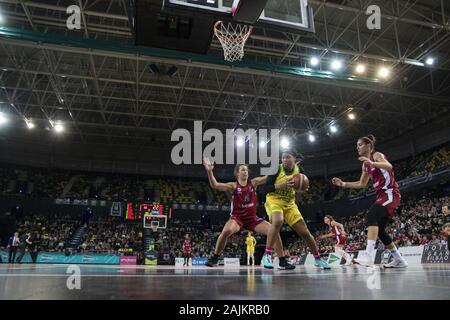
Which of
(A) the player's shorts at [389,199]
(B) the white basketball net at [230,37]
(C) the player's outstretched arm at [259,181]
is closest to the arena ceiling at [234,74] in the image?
(B) the white basketball net at [230,37]

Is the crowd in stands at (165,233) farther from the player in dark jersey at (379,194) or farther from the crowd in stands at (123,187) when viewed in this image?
the player in dark jersey at (379,194)

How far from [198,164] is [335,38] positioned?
869 inches

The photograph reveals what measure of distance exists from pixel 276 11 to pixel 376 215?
18.6 ft

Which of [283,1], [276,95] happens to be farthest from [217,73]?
[283,1]

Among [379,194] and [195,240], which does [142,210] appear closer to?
[195,240]

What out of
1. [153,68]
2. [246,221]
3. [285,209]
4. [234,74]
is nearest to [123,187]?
[234,74]

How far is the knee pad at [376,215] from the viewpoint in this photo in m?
7.26

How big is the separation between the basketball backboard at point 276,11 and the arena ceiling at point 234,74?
4995 millimetres

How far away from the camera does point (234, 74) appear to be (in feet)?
76.8

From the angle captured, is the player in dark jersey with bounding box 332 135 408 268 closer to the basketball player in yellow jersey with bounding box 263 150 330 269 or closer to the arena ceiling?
the basketball player in yellow jersey with bounding box 263 150 330 269

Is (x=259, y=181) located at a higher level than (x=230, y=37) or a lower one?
lower

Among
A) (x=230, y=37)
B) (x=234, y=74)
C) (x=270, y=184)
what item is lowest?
(x=270, y=184)

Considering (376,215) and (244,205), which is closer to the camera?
(376,215)

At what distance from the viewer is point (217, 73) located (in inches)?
922
